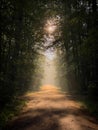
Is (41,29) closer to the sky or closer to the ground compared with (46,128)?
closer to the sky

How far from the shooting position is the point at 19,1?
10.6 metres

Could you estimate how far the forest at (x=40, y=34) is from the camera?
39.2 ft

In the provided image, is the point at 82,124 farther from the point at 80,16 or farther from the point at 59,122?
the point at 80,16

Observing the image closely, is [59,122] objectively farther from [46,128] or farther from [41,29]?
[41,29]

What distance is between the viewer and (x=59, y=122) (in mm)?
8297

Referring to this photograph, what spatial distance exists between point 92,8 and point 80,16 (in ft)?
9.44

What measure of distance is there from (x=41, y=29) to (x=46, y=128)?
46.5 ft

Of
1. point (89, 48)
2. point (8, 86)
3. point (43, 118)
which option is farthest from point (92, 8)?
point (43, 118)

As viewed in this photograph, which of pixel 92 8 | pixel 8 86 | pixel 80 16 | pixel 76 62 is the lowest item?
pixel 8 86

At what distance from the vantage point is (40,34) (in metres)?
20.2

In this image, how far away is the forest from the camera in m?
12.0

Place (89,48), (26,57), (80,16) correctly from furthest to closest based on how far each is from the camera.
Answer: (26,57), (80,16), (89,48)

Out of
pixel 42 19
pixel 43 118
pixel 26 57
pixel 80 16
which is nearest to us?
pixel 43 118

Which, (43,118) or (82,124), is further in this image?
(43,118)
